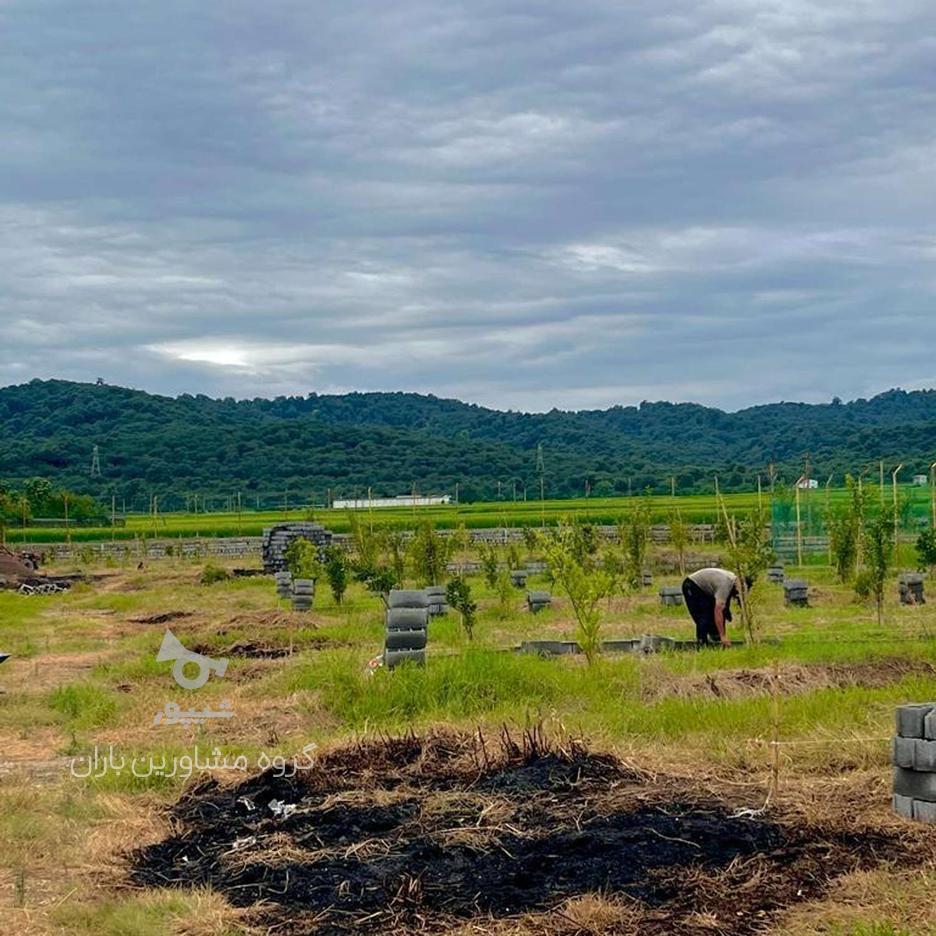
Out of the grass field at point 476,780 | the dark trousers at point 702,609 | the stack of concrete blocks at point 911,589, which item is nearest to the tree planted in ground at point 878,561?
the stack of concrete blocks at point 911,589

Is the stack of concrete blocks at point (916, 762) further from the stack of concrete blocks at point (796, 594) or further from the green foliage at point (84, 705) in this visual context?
the stack of concrete blocks at point (796, 594)

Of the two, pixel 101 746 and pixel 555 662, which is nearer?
pixel 101 746

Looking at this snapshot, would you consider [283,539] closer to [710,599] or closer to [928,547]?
[928,547]

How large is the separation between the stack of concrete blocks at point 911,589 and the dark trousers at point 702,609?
5.76 metres

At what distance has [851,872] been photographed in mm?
6156

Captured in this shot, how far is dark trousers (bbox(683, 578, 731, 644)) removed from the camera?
1569cm

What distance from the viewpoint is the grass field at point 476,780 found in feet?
19.4

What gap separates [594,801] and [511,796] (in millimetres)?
538

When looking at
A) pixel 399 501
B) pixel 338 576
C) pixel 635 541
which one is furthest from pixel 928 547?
pixel 399 501

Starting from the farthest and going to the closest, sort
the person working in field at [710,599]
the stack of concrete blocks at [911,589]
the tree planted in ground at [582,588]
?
the stack of concrete blocks at [911,589] < the person working in field at [710,599] < the tree planted in ground at [582,588]

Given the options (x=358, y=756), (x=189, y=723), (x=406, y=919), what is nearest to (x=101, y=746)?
(x=189, y=723)

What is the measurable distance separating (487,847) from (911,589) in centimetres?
1543

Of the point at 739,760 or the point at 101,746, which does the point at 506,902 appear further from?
the point at 101,746

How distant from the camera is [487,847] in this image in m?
6.82
